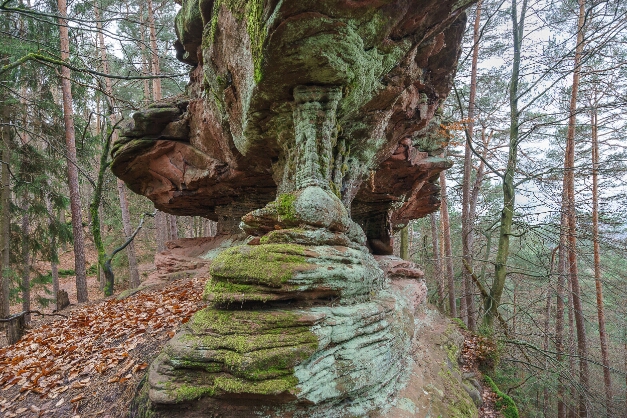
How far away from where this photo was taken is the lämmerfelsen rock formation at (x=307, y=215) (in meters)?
2.74

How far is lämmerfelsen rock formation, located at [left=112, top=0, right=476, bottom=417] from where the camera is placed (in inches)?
108

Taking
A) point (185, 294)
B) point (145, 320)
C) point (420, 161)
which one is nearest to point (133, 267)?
point (185, 294)

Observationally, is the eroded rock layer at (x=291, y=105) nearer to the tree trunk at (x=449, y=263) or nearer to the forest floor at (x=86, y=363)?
the tree trunk at (x=449, y=263)

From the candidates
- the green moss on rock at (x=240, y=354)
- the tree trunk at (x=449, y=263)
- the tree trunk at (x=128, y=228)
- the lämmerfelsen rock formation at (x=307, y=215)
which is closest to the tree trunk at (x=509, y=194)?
the lämmerfelsen rock formation at (x=307, y=215)

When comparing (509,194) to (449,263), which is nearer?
(509,194)

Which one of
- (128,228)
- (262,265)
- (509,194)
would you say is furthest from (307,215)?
(128,228)

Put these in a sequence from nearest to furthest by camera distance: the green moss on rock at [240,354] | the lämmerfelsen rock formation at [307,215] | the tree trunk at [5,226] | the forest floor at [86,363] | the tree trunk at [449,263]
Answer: the green moss on rock at [240,354]
the lämmerfelsen rock formation at [307,215]
the forest floor at [86,363]
the tree trunk at [5,226]
the tree trunk at [449,263]

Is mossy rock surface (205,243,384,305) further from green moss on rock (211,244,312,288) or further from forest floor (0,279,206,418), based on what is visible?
forest floor (0,279,206,418)

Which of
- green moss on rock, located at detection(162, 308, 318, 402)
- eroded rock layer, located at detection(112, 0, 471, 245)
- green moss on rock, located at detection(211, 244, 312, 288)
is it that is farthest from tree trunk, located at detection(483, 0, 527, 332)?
green moss on rock, located at detection(162, 308, 318, 402)

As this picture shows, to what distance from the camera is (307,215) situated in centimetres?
418

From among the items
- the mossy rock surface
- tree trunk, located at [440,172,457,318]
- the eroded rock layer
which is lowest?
tree trunk, located at [440,172,457,318]

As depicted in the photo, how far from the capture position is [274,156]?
6910 mm

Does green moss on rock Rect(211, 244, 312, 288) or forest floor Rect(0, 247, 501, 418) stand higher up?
green moss on rock Rect(211, 244, 312, 288)

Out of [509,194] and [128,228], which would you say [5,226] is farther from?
[509,194]
